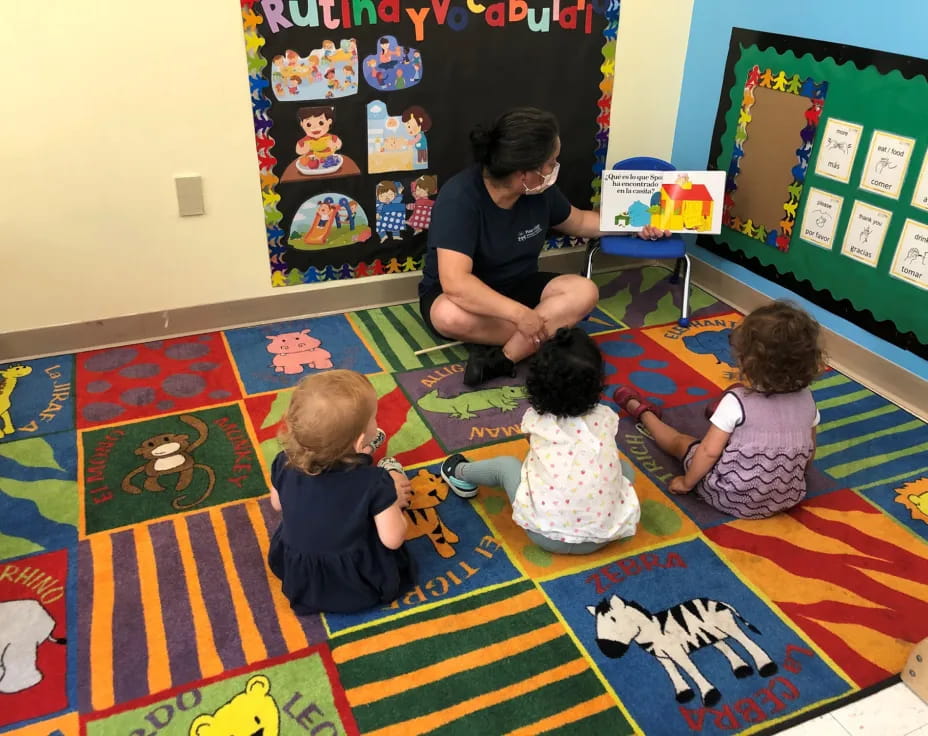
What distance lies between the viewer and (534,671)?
177 cm

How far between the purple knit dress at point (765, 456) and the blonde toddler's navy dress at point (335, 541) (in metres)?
0.92

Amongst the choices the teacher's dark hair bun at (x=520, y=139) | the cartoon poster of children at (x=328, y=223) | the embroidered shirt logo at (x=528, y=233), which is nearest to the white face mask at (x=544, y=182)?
the teacher's dark hair bun at (x=520, y=139)

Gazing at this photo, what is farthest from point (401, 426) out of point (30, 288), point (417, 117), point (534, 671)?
point (30, 288)

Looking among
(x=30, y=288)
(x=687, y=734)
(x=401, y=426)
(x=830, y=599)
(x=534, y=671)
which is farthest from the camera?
(x=30, y=288)

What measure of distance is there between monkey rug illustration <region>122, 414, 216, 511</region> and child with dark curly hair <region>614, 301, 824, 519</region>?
1.43 meters

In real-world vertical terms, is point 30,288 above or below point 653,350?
above

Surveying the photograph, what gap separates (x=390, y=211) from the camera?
3.24 meters

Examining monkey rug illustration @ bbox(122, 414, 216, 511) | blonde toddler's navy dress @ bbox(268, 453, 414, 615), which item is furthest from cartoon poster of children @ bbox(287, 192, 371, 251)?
blonde toddler's navy dress @ bbox(268, 453, 414, 615)

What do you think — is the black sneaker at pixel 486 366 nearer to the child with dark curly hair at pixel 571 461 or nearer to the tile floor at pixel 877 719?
the child with dark curly hair at pixel 571 461

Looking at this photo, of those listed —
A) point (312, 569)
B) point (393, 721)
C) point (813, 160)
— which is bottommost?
point (393, 721)

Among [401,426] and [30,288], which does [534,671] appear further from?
[30,288]

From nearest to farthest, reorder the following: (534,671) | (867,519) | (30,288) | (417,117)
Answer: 1. (534,671)
2. (867,519)
3. (30,288)
4. (417,117)

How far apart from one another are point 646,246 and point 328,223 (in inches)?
50.3

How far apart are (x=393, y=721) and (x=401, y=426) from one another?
43.5 inches
